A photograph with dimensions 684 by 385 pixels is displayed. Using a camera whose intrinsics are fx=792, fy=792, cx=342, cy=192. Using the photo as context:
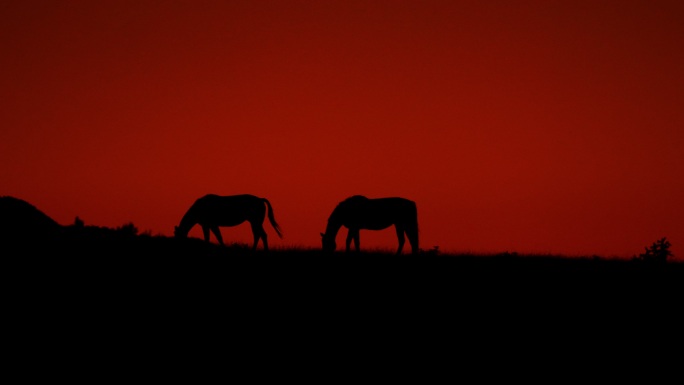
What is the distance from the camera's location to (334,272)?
18.3 meters

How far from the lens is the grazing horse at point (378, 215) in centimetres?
2570

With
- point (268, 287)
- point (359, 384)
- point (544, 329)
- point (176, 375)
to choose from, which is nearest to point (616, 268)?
point (544, 329)

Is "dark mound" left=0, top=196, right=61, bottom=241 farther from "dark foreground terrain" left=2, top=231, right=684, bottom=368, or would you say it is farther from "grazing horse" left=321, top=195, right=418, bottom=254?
"grazing horse" left=321, top=195, right=418, bottom=254

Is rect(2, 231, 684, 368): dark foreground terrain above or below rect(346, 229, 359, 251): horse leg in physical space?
below

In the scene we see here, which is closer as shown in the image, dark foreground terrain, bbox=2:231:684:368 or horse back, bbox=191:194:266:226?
dark foreground terrain, bbox=2:231:684:368

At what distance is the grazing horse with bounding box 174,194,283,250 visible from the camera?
27.1 m

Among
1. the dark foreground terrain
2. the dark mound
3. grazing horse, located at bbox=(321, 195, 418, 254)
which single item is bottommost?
the dark foreground terrain

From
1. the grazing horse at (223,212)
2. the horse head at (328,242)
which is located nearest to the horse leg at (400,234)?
the horse head at (328,242)

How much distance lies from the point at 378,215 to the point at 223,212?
5.37 m

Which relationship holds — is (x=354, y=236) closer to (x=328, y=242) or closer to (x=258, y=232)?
(x=328, y=242)

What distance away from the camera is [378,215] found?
26.5 meters

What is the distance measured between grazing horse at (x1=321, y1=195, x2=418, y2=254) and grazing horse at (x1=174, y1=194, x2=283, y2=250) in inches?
93.8

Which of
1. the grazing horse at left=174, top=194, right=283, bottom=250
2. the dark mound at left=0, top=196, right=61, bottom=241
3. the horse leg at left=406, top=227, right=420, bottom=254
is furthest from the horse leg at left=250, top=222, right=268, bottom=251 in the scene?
the dark mound at left=0, top=196, right=61, bottom=241

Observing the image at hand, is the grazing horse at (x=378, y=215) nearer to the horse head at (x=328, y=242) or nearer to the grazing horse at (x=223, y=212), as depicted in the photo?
the horse head at (x=328, y=242)
